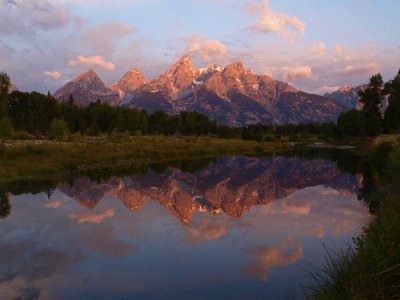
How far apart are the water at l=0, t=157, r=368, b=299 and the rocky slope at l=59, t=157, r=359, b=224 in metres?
0.15

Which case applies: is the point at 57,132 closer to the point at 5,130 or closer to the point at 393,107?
the point at 5,130

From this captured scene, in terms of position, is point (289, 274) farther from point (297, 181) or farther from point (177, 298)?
point (297, 181)

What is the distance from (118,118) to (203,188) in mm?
125110

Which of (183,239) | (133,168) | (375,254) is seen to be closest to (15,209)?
Answer: (183,239)

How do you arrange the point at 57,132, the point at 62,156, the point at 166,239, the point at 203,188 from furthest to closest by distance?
the point at 57,132 → the point at 62,156 → the point at 203,188 → the point at 166,239

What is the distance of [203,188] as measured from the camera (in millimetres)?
36562

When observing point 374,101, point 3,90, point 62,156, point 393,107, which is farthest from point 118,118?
point 62,156

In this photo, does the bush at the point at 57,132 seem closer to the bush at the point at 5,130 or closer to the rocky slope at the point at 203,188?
the bush at the point at 5,130

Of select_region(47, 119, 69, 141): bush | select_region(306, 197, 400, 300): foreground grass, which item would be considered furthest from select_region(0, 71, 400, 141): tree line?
select_region(306, 197, 400, 300): foreground grass

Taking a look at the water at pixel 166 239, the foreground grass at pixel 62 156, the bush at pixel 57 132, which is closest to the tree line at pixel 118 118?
the bush at pixel 57 132

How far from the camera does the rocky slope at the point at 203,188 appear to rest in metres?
27.9

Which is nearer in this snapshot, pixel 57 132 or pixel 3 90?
pixel 57 132

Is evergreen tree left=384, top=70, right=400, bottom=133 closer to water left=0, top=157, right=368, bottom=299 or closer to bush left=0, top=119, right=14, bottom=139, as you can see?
water left=0, top=157, right=368, bottom=299

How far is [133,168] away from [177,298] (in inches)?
1530
